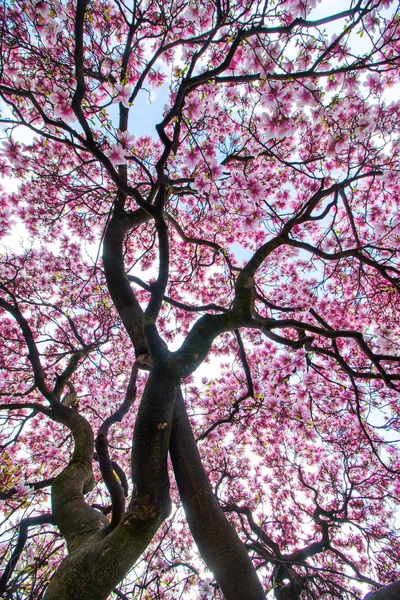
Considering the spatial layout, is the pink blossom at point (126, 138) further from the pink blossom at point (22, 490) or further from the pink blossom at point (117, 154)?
the pink blossom at point (22, 490)

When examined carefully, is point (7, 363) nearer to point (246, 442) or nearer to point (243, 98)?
point (246, 442)

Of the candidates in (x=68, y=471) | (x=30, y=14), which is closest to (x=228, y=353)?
(x=68, y=471)

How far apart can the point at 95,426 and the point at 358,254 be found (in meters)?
6.64

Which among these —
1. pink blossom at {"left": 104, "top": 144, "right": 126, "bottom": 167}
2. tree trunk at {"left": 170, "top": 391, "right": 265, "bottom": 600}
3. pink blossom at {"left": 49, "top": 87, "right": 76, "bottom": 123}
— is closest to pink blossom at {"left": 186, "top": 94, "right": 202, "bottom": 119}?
pink blossom at {"left": 104, "top": 144, "right": 126, "bottom": 167}

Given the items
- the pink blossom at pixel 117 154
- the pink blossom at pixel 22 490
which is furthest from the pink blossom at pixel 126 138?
the pink blossom at pixel 22 490

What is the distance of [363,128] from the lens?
3451 millimetres

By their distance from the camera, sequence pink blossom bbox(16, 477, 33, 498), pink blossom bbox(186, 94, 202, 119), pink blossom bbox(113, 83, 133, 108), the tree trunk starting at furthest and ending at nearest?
pink blossom bbox(186, 94, 202, 119), pink blossom bbox(113, 83, 133, 108), pink blossom bbox(16, 477, 33, 498), the tree trunk

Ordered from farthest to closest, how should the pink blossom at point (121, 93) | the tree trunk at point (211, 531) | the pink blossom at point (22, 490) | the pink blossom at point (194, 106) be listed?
the pink blossom at point (194, 106)
the pink blossom at point (121, 93)
the pink blossom at point (22, 490)
the tree trunk at point (211, 531)

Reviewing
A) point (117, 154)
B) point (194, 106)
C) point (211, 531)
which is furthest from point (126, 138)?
point (211, 531)

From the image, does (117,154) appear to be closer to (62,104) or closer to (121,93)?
(121,93)

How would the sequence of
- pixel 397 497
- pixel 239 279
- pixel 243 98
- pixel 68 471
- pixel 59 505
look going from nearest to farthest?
pixel 59 505 < pixel 68 471 < pixel 239 279 < pixel 243 98 < pixel 397 497

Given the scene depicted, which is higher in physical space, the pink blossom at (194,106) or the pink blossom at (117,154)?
the pink blossom at (194,106)

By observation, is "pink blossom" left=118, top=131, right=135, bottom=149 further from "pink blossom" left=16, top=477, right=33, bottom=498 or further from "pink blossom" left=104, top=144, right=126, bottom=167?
"pink blossom" left=16, top=477, right=33, bottom=498

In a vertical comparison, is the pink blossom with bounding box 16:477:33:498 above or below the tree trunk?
above
